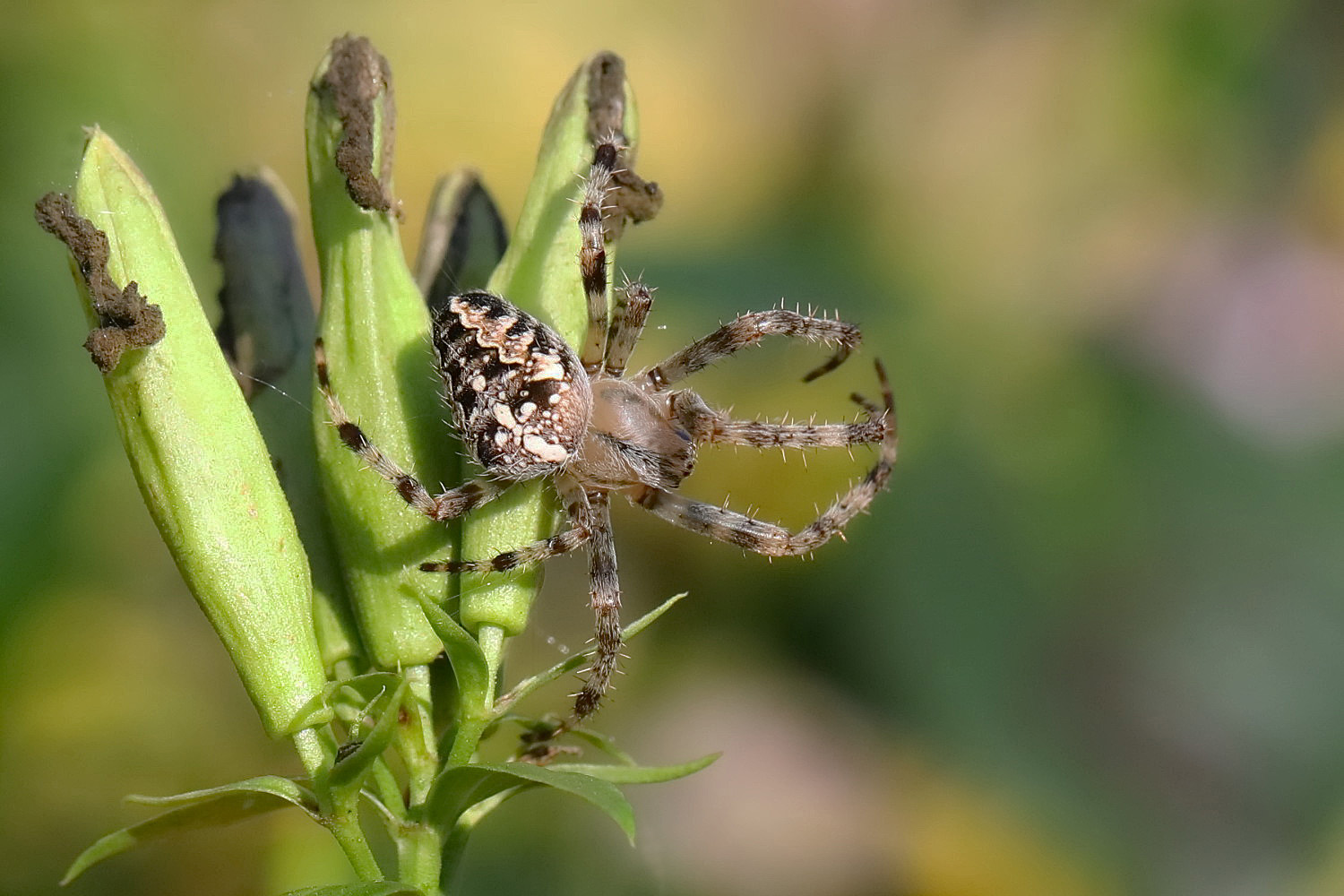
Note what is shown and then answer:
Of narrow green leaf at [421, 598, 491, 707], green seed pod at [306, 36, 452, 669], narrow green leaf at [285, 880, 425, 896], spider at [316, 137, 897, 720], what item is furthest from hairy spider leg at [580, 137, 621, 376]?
narrow green leaf at [285, 880, 425, 896]

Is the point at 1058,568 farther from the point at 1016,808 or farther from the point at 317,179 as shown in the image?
the point at 317,179

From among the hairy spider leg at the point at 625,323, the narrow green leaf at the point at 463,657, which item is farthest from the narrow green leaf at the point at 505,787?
the hairy spider leg at the point at 625,323

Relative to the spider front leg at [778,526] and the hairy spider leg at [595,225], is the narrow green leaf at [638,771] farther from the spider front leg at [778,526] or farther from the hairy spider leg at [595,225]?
the spider front leg at [778,526]

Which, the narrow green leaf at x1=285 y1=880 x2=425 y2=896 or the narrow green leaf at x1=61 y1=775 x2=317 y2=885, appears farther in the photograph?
the narrow green leaf at x1=61 y1=775 x2=317 y2=885

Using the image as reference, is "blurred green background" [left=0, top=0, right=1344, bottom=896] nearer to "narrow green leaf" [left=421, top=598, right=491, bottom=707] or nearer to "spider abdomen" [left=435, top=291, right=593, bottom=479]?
"spider abdomen" [left=435, top=291, right=593, bottom=479]

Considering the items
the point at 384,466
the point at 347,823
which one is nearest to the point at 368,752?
the point at 347,823

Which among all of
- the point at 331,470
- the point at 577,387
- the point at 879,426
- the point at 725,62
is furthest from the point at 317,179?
the point at 725,62

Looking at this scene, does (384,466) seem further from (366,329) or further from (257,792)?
(257,792)
